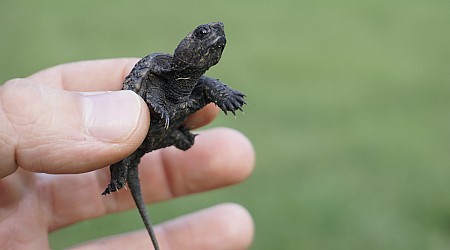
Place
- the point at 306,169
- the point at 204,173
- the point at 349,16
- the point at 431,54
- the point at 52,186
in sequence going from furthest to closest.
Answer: the point at 349,16, the point at 431,54, the point at 306,169, the point at 204,173, the point at 52,186

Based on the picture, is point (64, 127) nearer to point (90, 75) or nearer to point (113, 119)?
point (113, 119)

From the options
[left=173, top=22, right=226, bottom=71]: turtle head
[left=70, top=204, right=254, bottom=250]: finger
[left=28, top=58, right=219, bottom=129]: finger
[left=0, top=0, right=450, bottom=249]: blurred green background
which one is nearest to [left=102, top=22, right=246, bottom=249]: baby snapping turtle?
[left=173, top=22, right=226, bottom=71]: turtle head

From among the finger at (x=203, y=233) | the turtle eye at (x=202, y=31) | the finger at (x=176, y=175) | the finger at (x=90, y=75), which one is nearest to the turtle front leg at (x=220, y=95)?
the turtle eye at (x=202, y=31)

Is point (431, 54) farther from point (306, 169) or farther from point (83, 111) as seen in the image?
point (83, 111)

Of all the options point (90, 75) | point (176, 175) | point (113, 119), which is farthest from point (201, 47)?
point (176, 175)

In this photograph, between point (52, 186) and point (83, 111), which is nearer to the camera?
point (83, 111)

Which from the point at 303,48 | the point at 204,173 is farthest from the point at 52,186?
the point at 303,48

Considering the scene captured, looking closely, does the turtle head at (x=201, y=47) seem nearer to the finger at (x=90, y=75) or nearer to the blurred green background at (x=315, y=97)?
the finger at (x=90, y=75)
